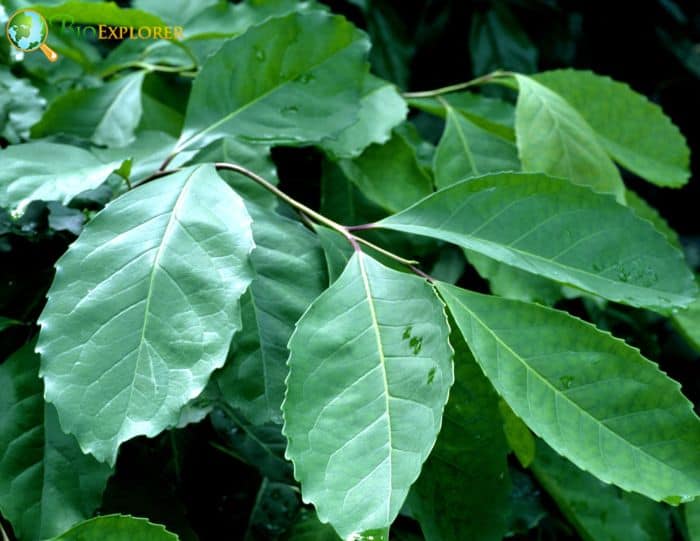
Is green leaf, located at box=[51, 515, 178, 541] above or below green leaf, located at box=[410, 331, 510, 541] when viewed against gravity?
above

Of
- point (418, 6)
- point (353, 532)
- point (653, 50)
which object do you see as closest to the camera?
point (353, 532)

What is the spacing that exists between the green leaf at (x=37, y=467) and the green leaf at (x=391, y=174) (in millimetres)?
350

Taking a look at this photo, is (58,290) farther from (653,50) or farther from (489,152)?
(653,50)

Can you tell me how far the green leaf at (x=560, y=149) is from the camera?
0.80 metres

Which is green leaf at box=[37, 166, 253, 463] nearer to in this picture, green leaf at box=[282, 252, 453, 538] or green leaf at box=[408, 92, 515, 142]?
green leaf at box=[282, 252, 453, 538]

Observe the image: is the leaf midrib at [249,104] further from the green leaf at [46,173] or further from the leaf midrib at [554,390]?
the leaf midrib at [554,390]

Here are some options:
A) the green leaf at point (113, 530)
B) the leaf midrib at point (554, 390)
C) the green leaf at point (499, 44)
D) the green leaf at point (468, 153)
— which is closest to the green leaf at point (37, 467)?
the green leaf at point (113, 530)

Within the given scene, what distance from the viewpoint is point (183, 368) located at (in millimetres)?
521

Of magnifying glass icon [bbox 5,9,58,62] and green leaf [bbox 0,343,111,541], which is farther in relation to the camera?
magnifying glass icon [bbox 5,9,58,62]

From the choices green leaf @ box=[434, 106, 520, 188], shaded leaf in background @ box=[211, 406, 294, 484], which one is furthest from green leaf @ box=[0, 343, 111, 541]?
green leaf @ box=[434, 106, 520, 188]

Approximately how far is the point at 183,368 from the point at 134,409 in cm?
4

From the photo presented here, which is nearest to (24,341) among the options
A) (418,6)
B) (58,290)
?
(58,290)

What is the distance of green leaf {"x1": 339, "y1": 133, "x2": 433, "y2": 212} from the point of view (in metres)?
0.81

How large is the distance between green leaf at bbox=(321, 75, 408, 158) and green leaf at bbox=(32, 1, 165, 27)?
8.7 inches
